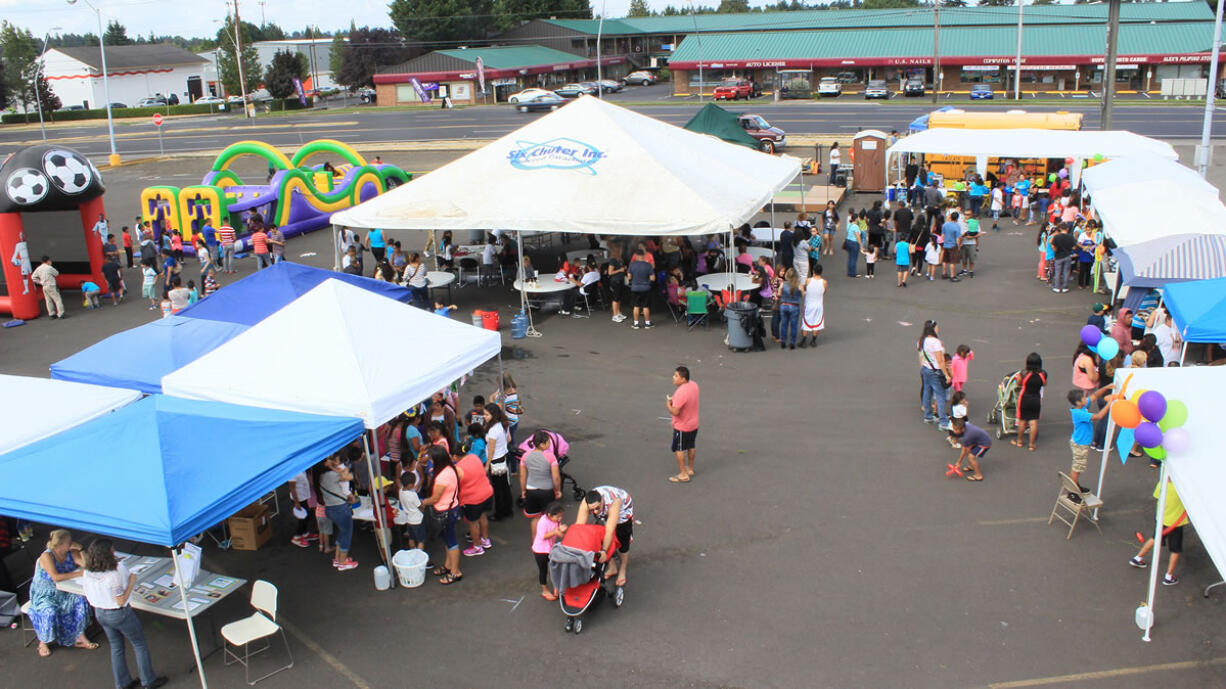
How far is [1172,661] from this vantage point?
23.0 ft

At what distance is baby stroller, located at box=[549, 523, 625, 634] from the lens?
7430 millimetres

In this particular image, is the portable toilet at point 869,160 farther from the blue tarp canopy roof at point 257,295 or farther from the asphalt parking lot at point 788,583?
the blue tarp canopy roof at point 257,295

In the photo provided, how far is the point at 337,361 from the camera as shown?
343 inches

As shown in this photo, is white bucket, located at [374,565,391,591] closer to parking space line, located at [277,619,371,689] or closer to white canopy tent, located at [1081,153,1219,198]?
parking space line, located at [277,619,371,689]

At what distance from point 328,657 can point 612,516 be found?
2.60m

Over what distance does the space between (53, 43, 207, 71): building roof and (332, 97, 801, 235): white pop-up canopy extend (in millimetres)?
81722

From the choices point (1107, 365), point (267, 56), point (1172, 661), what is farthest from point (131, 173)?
point (267, 56)

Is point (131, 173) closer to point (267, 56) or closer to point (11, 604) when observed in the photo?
point (11, 604)

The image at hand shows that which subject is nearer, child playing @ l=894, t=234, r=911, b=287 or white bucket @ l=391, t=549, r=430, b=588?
white bucket @ l=391, t=549, r=430, b=588

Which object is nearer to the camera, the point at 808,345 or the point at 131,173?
the point at 808,345

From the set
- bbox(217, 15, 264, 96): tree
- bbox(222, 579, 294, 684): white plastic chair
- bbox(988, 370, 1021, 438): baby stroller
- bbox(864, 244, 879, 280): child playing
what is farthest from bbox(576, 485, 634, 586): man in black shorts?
bbox(217, 15, 264, 96): tree

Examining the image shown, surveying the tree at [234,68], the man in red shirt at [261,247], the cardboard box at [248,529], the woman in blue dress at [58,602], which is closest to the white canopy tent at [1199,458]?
the cardboard box at [248,529]

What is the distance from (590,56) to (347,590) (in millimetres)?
82166

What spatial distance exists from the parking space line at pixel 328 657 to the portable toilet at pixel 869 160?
23.8 metres
